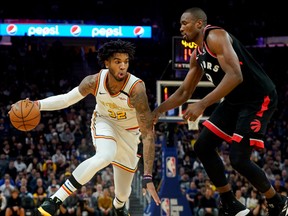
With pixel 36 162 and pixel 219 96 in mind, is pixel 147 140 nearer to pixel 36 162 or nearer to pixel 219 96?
pixel 219 96

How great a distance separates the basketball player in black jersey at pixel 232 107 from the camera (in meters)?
5.43

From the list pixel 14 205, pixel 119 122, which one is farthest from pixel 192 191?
pixel 119 122

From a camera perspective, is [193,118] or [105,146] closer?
[193,118]

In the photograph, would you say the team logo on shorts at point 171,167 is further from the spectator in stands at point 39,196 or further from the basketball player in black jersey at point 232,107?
the basketball player in black jersey at point 232,107

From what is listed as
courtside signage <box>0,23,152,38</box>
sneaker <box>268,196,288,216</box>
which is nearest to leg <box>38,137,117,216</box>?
sneaker <box>268,196,288,216</box>

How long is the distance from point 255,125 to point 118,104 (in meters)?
1.84

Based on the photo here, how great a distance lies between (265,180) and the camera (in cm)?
563

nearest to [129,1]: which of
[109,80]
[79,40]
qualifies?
[79,40]

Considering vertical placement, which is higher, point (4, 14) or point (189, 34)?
point (4, 14)

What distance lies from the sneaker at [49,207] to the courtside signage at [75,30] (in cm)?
2158

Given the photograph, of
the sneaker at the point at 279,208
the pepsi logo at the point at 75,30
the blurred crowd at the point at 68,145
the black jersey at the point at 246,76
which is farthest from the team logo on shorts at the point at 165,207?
the pepsi logo at the point at 75,30

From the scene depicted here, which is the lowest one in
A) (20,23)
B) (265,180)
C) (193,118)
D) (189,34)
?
(265,180)

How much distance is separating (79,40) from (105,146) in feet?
73.9

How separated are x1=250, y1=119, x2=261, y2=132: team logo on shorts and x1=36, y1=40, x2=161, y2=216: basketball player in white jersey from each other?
1.25 m
